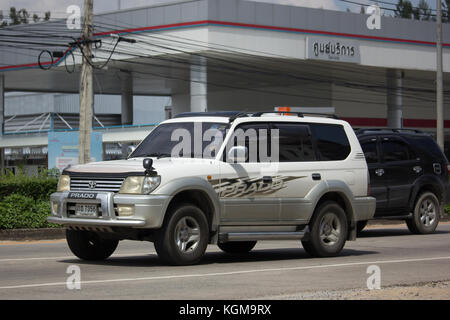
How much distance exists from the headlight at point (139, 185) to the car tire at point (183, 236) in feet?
1.59

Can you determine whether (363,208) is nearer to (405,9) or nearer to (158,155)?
(158,155)

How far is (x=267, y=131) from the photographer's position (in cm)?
1258

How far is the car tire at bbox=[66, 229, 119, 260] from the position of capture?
12.1 m

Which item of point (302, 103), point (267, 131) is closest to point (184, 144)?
point (267, 131)

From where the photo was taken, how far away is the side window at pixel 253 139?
12.2 meters

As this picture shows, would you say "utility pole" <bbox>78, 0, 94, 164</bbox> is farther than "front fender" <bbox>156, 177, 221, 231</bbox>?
Yes

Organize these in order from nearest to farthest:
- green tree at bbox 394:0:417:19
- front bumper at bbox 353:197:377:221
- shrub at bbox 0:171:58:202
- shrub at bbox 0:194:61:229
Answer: front bumper at bbox 353:197:377:221 < shrub at bbox 0:194:61:229 < shrub at bbox 0:171:58:202 < green tree at bbox 394:0:417:19

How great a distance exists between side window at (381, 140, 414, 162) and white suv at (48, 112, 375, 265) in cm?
485

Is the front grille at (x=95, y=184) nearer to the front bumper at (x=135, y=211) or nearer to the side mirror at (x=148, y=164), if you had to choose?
the front bumper at (x=135, y=211)

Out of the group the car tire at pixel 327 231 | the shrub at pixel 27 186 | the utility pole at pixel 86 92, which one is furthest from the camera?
the utility pole at pixel 86 92

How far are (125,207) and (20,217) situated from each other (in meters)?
8.48

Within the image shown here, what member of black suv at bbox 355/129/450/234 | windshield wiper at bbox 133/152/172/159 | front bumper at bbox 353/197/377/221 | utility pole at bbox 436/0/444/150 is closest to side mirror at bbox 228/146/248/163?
windshield wiper at bbox 133/152/172/159

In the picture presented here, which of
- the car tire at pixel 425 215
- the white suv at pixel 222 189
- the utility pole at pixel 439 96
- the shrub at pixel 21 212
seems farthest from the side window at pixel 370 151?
the utility pole at pixel 439 96

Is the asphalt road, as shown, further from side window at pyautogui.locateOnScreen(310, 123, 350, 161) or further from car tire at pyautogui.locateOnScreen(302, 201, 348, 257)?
side window at pyautogui.locateOnScreen(310, 123, 350, 161)
